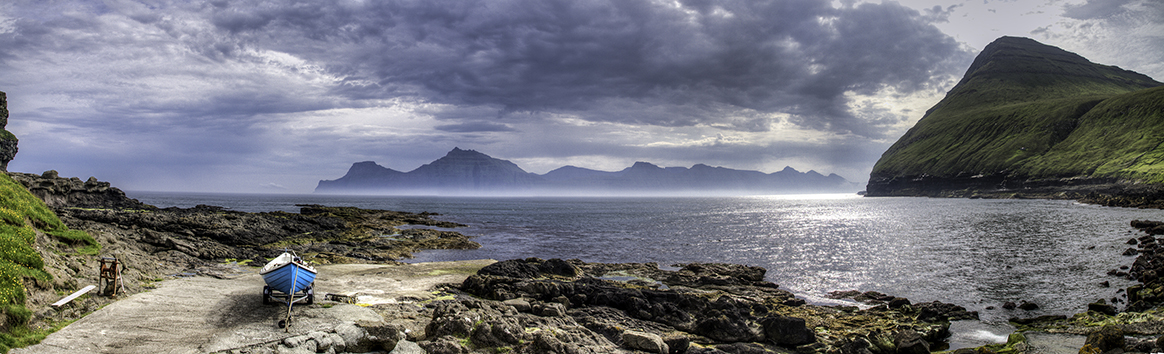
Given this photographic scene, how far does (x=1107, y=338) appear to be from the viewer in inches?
580

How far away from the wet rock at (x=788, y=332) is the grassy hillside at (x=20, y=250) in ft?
72.0

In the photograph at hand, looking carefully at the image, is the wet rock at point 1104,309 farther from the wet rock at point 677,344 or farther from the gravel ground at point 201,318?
the gravel ground at point 201,318

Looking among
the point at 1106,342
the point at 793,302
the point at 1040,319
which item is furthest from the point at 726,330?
the point at 1040,319

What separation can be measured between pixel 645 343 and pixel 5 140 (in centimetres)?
11197

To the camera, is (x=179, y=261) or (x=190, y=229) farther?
(x=190, y=229)

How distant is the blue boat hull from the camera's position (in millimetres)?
15984

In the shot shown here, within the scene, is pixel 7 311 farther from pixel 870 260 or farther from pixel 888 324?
pixel 870 260

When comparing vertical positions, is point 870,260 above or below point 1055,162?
below

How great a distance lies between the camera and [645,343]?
605 inches

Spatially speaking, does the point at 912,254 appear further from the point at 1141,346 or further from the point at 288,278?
the point at 288,278

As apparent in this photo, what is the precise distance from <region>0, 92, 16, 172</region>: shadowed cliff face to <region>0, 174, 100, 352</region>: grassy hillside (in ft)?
268

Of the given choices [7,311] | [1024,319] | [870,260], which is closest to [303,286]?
[7,311]

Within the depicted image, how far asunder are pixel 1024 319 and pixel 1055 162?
672ft

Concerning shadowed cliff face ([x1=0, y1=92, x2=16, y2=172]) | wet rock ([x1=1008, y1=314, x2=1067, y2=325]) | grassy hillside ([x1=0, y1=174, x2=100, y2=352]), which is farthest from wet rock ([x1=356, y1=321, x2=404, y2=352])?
shadowed cliff face ([x1=0, y1=92, x2=16, y2=172])
